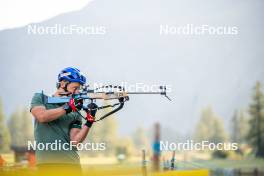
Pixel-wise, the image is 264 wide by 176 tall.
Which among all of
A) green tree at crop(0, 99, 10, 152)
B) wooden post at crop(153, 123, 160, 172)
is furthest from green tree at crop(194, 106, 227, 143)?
green tree at crop(0, 99, 10, 152)

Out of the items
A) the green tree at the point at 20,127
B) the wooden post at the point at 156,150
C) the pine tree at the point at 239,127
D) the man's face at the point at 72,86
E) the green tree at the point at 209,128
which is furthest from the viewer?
the pine tree at the point at 239,127

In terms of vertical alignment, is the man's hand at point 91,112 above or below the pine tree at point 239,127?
above

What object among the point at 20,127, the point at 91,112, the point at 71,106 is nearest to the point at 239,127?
the point at 20,127

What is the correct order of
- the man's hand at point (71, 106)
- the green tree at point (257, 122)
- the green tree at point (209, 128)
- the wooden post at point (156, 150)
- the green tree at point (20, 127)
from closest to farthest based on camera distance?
the man's hand at point (71, 106) → the wooden post at point (156, 150) → the green tree at point (20, 127) → the green tree at point (209, 128) → the green tree at point (257, 122)

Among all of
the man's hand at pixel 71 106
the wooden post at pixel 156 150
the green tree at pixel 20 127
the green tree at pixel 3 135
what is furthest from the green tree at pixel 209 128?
the man's hand at pixel 71 106

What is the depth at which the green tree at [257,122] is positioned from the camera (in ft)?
26.3

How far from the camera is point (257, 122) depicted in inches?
323

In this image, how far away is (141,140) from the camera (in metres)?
7.43

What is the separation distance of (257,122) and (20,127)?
3.07 meters

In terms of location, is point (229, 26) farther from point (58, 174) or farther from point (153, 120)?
point (58, 174)

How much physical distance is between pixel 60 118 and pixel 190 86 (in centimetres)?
372

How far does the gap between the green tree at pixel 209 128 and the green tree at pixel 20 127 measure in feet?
6.68

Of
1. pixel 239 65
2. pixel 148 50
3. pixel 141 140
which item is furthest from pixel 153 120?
pixel 239 65

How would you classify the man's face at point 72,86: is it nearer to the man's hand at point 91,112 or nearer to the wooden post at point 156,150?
the man's hand at point 91,112
